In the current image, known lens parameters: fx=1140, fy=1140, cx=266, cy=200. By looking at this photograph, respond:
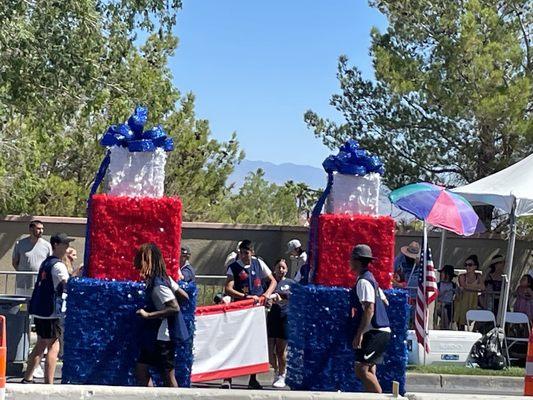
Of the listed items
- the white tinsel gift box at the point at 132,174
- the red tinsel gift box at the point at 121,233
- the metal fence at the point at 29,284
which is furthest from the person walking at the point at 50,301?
the metal fence at the point at 29,284

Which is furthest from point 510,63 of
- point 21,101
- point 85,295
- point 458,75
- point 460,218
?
point 85,295

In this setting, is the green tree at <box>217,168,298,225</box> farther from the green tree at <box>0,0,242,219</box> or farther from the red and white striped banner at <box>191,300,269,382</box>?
the red and white striped banner at <box>191,300,269,382</box>

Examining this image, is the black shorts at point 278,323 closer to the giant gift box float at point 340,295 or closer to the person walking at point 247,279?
the person walking at point 247,279

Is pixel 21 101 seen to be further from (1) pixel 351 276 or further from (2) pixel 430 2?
(2) pixel 430 2

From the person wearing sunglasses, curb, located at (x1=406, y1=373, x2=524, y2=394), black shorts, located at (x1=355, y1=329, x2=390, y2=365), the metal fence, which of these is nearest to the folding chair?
the person wearing sunglasses

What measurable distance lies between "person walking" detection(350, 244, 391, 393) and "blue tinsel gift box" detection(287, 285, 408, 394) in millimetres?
789

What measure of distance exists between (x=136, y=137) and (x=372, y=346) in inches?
120

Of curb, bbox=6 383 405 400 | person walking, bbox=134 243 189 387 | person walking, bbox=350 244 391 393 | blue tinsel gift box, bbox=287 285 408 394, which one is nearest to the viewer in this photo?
curb, bbox=6 383 405 400

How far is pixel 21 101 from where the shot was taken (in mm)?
17172

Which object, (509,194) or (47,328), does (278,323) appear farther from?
(509,194)

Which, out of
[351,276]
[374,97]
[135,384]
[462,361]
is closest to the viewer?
[135,384]

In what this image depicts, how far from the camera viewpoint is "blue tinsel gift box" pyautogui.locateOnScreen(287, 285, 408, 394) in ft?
36.5

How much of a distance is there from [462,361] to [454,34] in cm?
1180

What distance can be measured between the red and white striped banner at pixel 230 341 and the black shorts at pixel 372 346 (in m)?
2.59
